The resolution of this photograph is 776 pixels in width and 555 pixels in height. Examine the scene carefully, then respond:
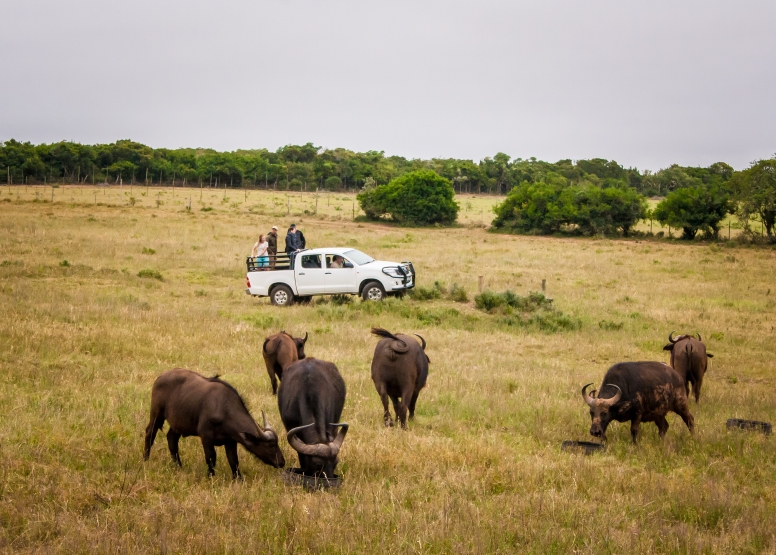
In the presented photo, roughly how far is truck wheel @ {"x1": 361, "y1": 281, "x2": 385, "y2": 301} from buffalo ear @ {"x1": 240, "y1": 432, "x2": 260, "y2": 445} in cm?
1458

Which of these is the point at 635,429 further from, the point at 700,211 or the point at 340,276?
the point at 700,211

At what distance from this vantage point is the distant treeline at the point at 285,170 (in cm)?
8350

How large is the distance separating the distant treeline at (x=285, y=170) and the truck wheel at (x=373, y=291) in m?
51.3

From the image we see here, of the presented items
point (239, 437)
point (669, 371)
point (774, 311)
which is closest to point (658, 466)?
point (669, 371)

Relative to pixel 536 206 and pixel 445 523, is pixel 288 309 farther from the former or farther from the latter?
pixel 536 206

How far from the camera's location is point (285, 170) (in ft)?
307

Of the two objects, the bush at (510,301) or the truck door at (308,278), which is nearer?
the bush at (510,301)

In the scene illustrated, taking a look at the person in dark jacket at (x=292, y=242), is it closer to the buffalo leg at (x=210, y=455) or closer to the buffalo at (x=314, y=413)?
the buffalo at (x=314, y=413)

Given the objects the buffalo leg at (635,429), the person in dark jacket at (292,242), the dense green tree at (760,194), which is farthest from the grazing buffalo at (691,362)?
the dense green tree at (760,194)

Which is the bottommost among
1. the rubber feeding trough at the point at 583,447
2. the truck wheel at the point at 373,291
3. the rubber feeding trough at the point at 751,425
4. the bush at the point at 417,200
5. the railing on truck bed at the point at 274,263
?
the rubber feeding trough at the point at 583,447

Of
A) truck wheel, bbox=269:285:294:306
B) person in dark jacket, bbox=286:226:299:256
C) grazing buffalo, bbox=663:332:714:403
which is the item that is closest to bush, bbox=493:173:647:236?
person in dark jacket, bbox=286:226:299:256

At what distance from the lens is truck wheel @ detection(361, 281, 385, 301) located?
21922mm

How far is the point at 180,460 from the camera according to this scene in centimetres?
820

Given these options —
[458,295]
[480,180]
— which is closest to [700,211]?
[458,295]
